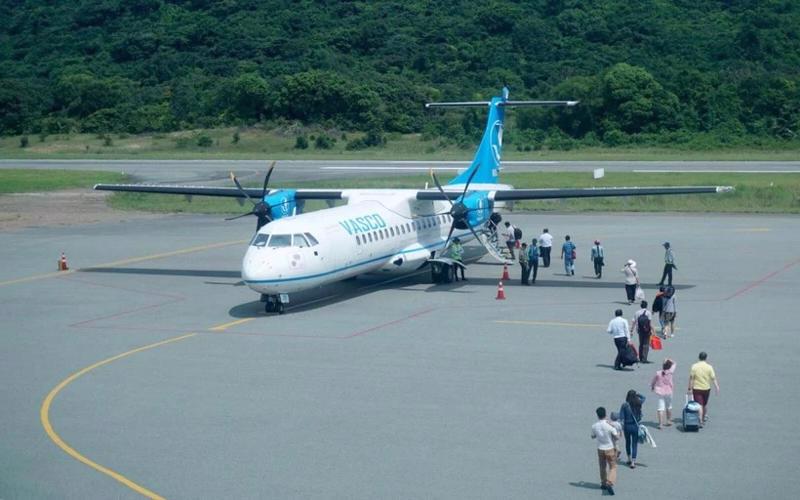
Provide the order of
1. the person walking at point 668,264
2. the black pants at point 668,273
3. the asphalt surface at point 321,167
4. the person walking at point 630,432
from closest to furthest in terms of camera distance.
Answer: the person walking at point 630,432 → the person walking at point 668,264 → the black pants at point 668,273 → the asphalt surface at point 321,167

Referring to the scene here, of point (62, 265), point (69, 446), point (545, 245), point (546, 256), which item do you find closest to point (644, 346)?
point (69, 446)

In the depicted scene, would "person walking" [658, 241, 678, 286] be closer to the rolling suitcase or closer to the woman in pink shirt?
the woman in pink shirt

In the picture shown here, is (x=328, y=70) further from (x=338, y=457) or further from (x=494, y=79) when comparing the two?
(x=338, y=457)

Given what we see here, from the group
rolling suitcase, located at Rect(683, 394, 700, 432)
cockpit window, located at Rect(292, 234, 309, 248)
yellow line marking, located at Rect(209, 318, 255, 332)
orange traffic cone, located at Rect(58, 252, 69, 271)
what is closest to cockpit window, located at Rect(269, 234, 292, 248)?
cockpit window, located at Rect(292, 234, 309, 248)

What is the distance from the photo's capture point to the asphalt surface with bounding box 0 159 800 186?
65812 millimetres

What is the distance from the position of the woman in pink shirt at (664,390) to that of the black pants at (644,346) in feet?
13.3

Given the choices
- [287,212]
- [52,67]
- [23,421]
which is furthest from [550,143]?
[23,421]

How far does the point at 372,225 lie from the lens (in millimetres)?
29953

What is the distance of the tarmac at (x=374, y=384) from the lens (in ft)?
48.9

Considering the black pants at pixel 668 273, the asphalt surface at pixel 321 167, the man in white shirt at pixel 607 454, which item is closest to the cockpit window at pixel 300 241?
the black pants at pixel 668 273

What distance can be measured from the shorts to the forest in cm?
6649

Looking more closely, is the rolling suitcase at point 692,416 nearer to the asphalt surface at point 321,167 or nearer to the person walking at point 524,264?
the person walking at point 524,264

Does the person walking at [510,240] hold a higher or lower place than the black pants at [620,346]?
higher

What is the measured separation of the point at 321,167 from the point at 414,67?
35484 mm
